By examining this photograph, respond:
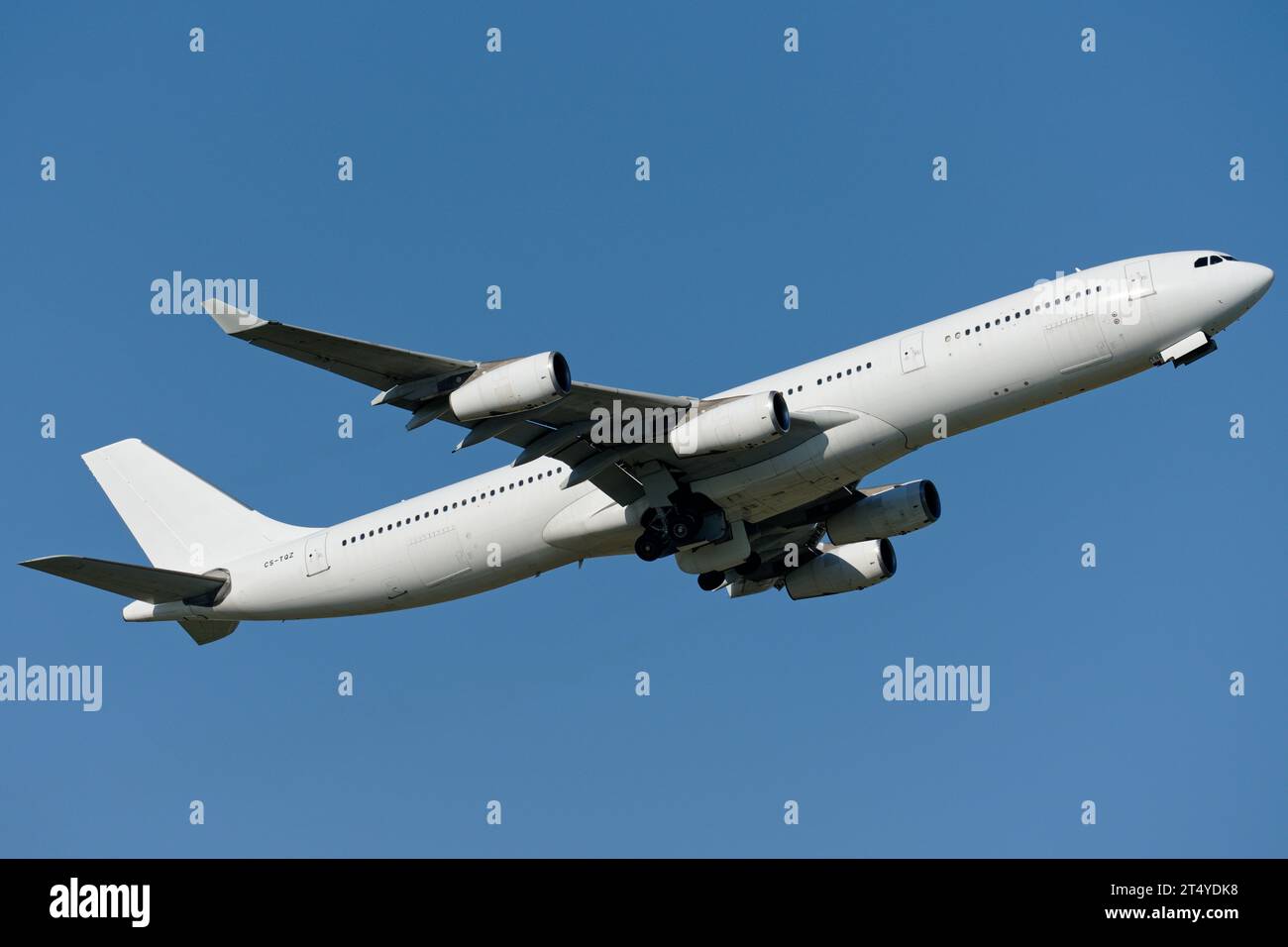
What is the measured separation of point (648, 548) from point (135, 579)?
43.4 feet

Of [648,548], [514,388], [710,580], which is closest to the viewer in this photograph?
[514,388]

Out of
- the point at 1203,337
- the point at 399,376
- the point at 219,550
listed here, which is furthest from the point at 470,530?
the point at 1203,337

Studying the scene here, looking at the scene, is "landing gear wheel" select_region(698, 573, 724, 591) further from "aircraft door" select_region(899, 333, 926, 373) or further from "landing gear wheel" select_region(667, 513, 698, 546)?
"aircraft door" select_region(899, 333, 926, 373)

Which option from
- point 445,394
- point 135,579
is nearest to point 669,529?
point 445,394

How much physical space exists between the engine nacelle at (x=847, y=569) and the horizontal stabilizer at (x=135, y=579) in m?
15.7

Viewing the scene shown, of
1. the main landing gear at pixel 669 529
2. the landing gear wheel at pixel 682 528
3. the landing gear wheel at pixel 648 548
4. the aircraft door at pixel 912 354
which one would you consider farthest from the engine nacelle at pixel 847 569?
the aircraft door at pixel 912 354

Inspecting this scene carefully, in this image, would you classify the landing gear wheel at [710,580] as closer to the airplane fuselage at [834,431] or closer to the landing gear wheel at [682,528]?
the airplane fuselage at [834,431]

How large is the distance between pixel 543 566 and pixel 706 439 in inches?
233

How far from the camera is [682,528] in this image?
36938 millimetres

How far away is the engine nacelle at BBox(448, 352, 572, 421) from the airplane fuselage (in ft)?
16.6

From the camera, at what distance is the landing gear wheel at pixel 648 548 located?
37.4m

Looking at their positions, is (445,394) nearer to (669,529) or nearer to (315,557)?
Answer: (669,529)

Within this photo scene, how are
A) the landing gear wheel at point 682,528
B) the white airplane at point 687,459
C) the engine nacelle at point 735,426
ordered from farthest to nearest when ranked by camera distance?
1. the landing gear wheel at point 682,528
2. the engine nacelle at point 735,426
3. the white airplane at point 687,459

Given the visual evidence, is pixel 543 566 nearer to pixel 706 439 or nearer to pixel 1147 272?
pixel 706 439
